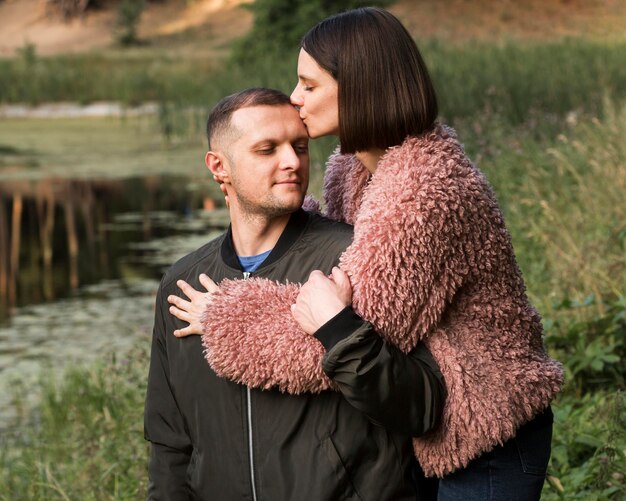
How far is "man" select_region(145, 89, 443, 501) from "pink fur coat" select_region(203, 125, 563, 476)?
0.21 ft

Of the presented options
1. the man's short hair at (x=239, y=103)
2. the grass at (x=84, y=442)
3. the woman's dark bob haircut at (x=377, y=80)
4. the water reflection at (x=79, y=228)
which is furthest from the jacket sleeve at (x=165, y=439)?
the water reflection at (x=79, y=228)

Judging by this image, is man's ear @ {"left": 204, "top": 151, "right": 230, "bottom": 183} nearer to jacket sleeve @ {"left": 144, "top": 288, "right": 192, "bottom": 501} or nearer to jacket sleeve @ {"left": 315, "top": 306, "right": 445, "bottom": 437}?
jacket sleeve @ {"left": 144, "top": 288, "right": 192, "bottom": 501}

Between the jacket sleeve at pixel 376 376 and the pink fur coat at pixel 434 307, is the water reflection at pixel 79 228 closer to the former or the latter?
the pink fur coat at pixel 434 307

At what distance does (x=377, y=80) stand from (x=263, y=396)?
2.04 ft

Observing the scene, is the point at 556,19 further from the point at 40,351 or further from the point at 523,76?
the point at 40,351

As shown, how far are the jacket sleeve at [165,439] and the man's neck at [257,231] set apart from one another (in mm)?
240

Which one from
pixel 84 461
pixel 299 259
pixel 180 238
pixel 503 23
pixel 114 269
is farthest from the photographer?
pixel 503 23

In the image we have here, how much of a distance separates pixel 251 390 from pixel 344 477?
0.24 m

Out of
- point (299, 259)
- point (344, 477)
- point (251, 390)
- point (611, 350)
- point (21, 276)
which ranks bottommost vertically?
point (21, 276)

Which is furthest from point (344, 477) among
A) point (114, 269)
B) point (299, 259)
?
point (114, 269)

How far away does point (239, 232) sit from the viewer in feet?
7.03

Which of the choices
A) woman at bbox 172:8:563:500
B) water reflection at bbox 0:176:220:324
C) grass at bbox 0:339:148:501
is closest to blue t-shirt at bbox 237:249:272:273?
woman at bbox 172:8:563:500

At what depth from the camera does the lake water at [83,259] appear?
23.2ft

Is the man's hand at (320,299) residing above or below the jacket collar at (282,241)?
below
